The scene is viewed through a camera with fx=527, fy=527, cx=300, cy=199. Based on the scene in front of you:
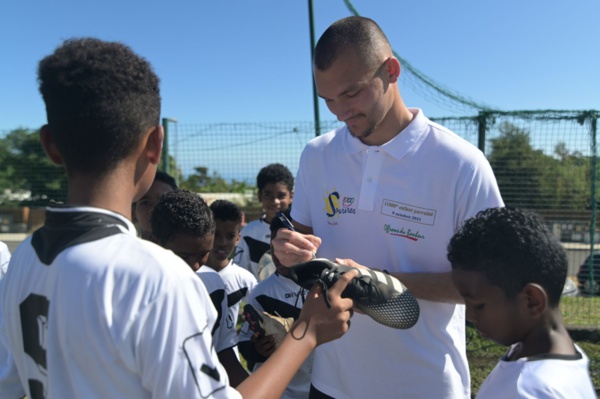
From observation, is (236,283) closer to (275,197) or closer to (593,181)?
(275,197)

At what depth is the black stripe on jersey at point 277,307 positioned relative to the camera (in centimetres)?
321

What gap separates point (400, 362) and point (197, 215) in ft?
4.10

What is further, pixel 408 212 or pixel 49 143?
pixel 408 212

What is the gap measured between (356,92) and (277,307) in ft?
5.23

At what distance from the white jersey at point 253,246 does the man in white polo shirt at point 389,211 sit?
130 inches

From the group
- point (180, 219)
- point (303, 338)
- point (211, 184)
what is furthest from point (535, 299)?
point (211, 184)

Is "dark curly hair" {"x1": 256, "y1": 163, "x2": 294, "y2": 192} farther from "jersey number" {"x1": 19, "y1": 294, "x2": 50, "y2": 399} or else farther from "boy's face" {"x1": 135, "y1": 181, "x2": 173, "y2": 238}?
"jersey number" {"x1": 19, "y1": 294, "x2": 50, "y2": 399}

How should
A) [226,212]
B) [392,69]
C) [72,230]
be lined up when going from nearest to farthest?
[72,230] → [392,69] → [226,212]

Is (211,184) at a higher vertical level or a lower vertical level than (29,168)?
lower

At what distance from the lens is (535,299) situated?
1.59m

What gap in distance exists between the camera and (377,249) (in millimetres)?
2168

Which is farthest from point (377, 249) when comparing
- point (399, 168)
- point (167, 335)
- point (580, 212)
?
point (580, 212)

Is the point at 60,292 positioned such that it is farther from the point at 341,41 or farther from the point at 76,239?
the point at 341,41

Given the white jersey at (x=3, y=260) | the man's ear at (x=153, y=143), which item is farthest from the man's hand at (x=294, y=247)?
the white jersey at (x=3, y=260)
